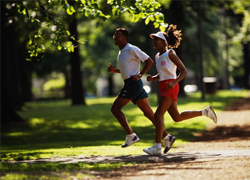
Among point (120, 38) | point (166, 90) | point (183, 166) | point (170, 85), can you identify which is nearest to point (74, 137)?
point (120, 38)

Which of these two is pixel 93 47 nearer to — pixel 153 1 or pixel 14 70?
pixel 14 70

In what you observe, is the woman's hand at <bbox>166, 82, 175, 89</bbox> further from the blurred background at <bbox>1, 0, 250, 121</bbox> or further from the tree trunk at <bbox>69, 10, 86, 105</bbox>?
the tree trunk at <bbox>69, 10, 86, 105</bbox>

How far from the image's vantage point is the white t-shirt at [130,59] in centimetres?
945

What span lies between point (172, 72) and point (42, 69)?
41261 mm

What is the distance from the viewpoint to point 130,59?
9.46 m

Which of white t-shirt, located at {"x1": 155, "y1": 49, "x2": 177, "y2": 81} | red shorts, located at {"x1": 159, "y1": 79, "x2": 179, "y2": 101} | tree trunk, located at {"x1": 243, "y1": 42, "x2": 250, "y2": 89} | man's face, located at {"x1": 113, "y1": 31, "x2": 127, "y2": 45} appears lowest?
tree trunk, located at {"x1": 243, "y1": 42, "x2": 250, "y2": 89}

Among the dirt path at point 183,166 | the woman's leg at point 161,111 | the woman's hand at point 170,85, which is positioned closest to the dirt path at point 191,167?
the dirt path at point 183,166

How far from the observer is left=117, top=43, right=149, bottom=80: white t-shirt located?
945cm

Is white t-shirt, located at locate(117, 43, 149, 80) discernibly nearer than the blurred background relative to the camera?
Yes

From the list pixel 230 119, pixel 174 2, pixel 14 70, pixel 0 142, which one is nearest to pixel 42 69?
pixel 14 70

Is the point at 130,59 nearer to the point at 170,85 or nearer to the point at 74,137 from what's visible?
the point at 170,85

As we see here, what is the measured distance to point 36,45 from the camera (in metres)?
12.1

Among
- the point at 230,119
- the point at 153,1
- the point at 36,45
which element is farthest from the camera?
the point at 230,119

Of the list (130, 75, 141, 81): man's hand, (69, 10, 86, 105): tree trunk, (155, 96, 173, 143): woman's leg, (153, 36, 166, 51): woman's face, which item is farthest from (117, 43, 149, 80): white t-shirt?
(69, 10, 86, 105): tree trunk
